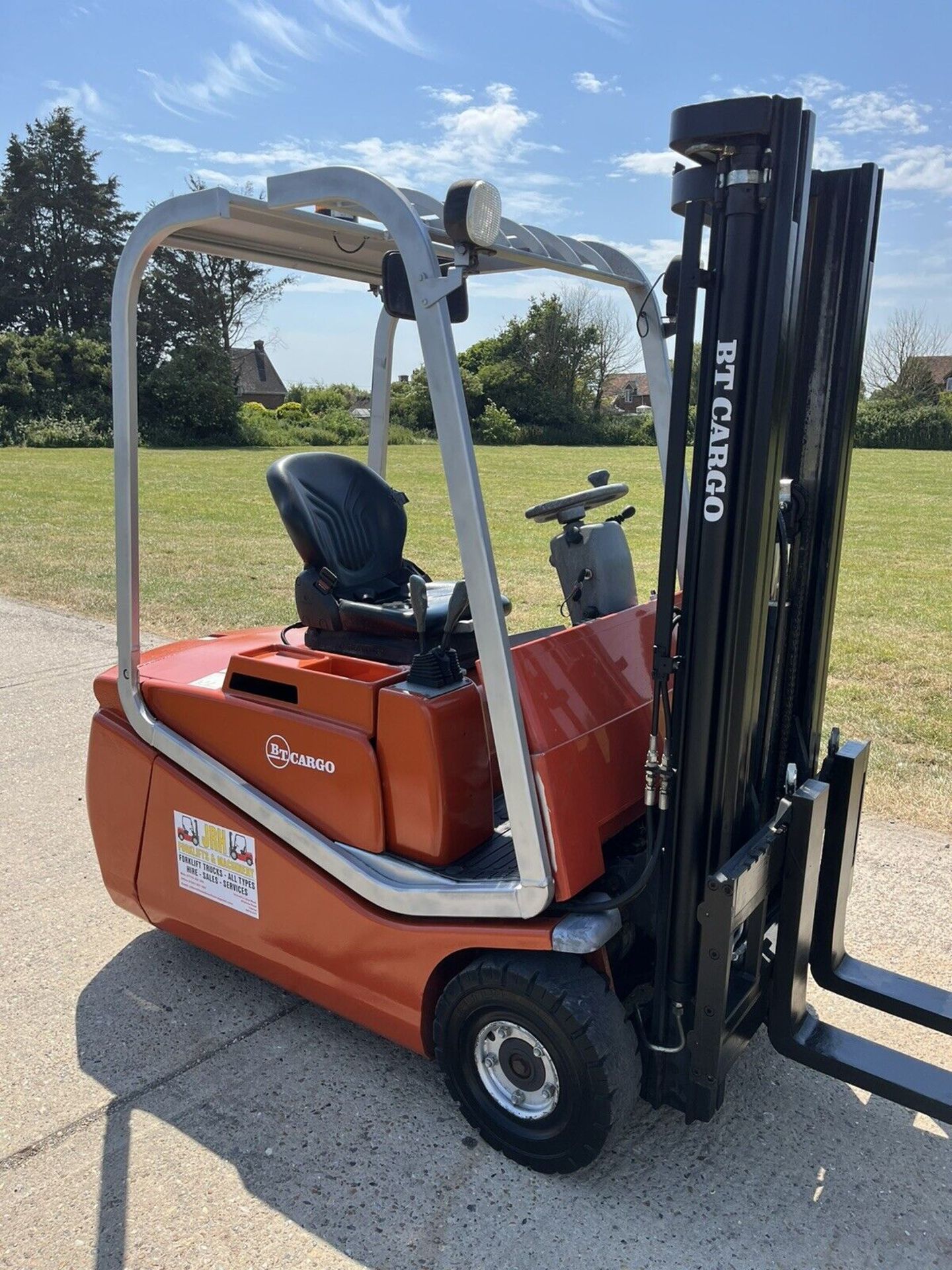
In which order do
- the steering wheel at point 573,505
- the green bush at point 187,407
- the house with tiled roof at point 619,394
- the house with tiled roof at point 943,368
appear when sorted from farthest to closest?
the house with tiled roof at point 943,368
the house with tiled roof at point 619,394
the green bush at point 187,407
the steering wheel at point 573,505

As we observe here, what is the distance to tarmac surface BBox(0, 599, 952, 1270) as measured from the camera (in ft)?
7.64

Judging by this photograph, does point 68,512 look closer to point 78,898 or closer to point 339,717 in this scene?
point 78,898

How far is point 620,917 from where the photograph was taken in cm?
247

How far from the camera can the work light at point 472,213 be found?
2064 millimetres

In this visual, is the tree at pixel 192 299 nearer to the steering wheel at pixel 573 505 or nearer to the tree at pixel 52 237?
the tree at pixel 52 237

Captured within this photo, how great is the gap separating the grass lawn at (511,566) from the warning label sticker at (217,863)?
122 inches

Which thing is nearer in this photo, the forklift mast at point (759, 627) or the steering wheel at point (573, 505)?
the forklift mast at point (759, 627)

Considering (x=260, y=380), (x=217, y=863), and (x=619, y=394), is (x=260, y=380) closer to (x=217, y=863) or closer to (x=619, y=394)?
(x=619, y=394)

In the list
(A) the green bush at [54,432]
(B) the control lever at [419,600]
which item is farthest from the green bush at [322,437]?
(B) the control lever at [419,600]

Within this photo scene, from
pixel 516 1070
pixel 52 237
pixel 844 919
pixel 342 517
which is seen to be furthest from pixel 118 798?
pixel 52 237

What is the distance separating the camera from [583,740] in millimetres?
2492

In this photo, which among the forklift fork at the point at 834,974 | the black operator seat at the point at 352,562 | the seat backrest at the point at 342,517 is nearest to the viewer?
the forklift fork at the point at 834,974

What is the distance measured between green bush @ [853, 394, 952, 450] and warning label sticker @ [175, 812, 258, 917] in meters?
41.1

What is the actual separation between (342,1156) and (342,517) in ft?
6.93
